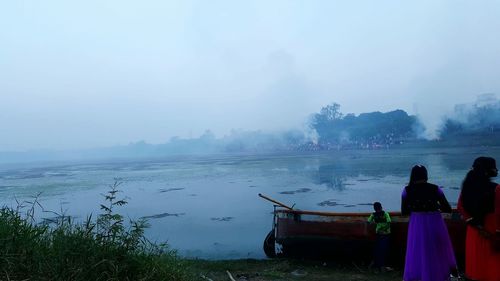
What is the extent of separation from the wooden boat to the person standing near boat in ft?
14.2

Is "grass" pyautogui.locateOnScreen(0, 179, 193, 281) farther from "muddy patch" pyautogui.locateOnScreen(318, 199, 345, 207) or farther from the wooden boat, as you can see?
"muddy patch" pyautogui.locateOnScreen(318, 199, 345, 207)

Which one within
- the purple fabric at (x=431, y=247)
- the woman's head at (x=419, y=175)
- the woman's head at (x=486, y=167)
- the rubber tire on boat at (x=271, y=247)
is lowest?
the rubber tire on boat at (x=271, y=247)

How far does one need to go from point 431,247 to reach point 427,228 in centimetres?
22

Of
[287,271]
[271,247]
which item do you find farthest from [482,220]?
[271,247]

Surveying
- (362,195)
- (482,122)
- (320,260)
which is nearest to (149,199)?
(362,195)

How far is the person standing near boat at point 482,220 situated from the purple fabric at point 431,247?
418 mm

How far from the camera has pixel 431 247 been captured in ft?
14.1

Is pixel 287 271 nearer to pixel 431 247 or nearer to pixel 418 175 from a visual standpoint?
pixel 431 247

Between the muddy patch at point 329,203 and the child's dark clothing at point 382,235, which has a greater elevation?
the child's dark clothing at point 382,235

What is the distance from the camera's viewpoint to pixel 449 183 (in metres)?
24.4

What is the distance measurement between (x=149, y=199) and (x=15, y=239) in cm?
2158

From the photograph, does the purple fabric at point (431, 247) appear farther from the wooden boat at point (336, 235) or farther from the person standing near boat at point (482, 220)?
the wooden boat at point (336, 235)

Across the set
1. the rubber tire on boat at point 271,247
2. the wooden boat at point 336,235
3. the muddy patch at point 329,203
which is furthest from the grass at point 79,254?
the muddy patch at point 329,203

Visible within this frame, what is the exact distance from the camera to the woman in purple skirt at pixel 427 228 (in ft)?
13.9
